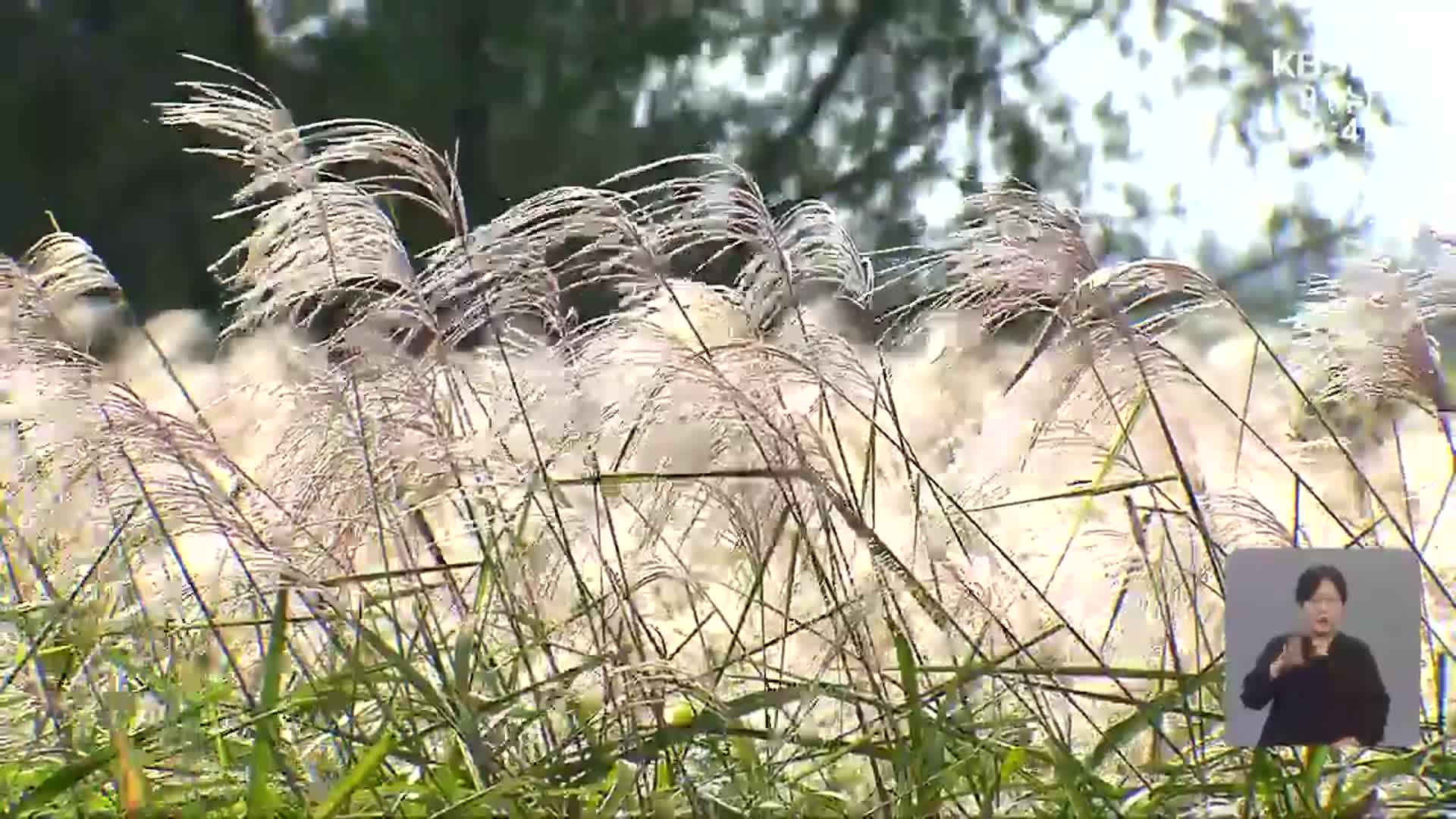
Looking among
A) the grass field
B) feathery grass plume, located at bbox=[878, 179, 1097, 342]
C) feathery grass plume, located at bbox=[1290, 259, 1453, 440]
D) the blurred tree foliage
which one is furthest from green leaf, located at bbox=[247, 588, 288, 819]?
the blurred tree foliage

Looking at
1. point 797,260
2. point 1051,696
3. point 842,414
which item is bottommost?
point 1051,696

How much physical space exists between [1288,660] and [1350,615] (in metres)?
0.04

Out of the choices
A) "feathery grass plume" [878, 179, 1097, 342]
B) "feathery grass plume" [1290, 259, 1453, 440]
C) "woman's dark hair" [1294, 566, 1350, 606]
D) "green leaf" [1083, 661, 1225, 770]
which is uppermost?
"feathery grass plume" [878, 179, 1097, 342]

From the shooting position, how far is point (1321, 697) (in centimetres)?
75

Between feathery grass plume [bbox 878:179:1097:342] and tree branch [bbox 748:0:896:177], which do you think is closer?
feathery grass plume [bbox 878:179:1097:342]

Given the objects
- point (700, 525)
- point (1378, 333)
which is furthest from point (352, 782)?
point (1378, 333)

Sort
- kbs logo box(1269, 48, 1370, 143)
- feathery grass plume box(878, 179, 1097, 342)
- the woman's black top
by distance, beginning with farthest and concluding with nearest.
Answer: kbs logo box(1269, 48, 1370, 143)
feathery grass plume box(878, 179, 1097, 342)
the woman's black top

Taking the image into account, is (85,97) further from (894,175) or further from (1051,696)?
(1051,696)

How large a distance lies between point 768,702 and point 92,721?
538mm

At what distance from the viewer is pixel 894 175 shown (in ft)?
7.70

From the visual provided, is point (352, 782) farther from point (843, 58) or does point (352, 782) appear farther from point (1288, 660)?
point (843, 58)

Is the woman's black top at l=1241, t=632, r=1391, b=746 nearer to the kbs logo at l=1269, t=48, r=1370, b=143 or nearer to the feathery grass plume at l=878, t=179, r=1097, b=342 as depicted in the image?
the feathery grass plume at l=878, t=179, r=1097, b=342

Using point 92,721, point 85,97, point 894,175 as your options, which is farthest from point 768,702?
point 85,97

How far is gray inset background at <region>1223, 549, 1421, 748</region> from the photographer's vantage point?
0.75m
